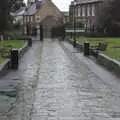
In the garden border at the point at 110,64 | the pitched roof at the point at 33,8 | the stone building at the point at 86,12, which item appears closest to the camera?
the garden border at the point at 110,64

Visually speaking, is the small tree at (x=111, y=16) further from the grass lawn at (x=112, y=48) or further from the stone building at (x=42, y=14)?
the stone building at (x=42, y=14)

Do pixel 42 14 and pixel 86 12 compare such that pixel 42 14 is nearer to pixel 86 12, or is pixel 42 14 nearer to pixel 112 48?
pixel 86 12

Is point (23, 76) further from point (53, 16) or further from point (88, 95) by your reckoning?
point (53, 16)

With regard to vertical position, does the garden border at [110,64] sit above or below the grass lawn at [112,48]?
above

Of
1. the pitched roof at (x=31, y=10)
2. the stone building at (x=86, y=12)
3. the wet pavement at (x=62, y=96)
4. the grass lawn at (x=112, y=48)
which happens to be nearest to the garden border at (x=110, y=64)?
the wet pavement at (x=62, y=96)

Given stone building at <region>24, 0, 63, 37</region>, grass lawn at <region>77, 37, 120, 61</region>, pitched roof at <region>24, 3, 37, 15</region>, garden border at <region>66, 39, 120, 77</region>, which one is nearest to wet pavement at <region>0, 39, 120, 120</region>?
garden border at <region>66, 39, 120, 77</region>

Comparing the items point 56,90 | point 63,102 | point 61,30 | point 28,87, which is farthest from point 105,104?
point 61,30

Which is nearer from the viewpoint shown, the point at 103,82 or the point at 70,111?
the point at 70,111

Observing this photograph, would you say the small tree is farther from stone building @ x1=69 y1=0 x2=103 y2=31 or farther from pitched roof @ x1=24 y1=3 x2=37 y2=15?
pitched roof @ x1=24 y1=3 x2=37 y2=15

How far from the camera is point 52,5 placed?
117062 mm

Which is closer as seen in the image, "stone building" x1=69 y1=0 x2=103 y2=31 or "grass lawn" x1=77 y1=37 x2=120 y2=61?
"grass lawn" x1=77 y1=37 x2=120 y2=61

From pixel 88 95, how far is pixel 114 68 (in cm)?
716

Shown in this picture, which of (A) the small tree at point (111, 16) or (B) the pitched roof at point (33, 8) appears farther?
(B) the pitched roof at point (33, 8)

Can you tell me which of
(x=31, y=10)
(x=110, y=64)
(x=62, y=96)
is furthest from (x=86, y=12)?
(x=62, y=96)
